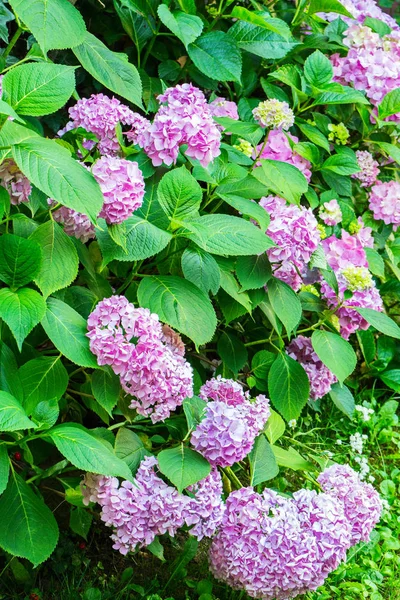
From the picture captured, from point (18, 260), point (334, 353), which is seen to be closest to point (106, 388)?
point (18, 260)

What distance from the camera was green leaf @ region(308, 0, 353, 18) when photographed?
2.85m

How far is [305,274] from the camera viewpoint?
2590mm

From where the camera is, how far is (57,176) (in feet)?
5.04

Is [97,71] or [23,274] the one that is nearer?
[23,274]

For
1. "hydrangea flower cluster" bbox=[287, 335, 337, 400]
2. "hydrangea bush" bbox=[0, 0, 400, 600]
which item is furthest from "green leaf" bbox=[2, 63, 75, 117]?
"hydrangea flower cluster" bbox=[287, 335, 337, 400]

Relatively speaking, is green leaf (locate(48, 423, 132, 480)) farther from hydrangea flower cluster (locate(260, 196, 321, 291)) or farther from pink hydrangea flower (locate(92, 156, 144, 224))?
hydrangea flower cluster (locate(260, 196, 321, 291))

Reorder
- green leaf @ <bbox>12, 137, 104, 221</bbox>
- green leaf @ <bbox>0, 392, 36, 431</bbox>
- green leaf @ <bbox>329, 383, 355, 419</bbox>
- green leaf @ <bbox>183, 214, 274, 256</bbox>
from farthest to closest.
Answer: green leaf @ <bbox>329, 383, 355, 419</bbox> < green leaf @ <bbox>183, 214, 274, 256</bbox> < green leaf @ <bbox>12, 137, 104, 221</bbox> < green leaf @ <bbox>0, 392, 36, 431</bbox>

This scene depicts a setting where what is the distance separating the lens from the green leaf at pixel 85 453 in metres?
1.52

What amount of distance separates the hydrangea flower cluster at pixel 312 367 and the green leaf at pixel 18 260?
1.20 meters

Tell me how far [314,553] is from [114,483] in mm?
487

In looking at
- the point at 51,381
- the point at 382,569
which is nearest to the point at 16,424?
the point at 51,381

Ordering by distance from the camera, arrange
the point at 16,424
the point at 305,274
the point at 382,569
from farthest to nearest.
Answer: the point at 305,274, the point at 382,569, the point at 16,424

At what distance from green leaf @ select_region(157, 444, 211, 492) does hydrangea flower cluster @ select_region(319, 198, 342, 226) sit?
126cm

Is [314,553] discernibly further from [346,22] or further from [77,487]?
[346,22]
